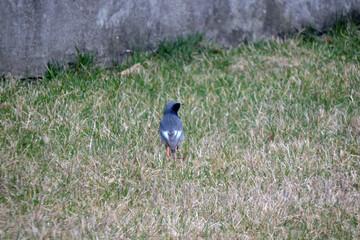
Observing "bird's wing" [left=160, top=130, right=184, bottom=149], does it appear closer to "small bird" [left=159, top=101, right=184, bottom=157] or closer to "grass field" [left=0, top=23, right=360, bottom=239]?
"small bird" [left=159, top=101, right=184, bottom=157]

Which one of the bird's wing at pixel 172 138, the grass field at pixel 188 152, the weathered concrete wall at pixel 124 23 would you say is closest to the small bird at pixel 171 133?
the bird's wing at pixel 172 138

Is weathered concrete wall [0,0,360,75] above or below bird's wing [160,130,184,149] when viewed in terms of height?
above

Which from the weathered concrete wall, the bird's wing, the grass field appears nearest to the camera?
the grass field

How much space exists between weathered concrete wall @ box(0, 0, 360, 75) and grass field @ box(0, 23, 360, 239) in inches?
8.6

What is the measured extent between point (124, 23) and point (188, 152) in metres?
2.24

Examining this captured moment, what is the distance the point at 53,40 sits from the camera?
4602mm

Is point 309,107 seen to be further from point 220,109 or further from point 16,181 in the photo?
point 16,181

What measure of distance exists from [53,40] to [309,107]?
278 centimetres

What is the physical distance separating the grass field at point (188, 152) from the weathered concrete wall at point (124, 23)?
0.72 ft

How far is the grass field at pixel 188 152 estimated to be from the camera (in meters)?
2.60

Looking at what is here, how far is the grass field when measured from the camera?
260cm

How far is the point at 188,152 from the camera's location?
356cm

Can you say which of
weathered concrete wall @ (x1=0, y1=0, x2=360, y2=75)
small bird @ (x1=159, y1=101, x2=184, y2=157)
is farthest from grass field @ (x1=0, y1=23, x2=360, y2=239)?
weathered concrete wall @ (x1=0, y1=0, x2=360, y2=75)

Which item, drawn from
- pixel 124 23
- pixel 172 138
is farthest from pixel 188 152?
pixel 124 23
